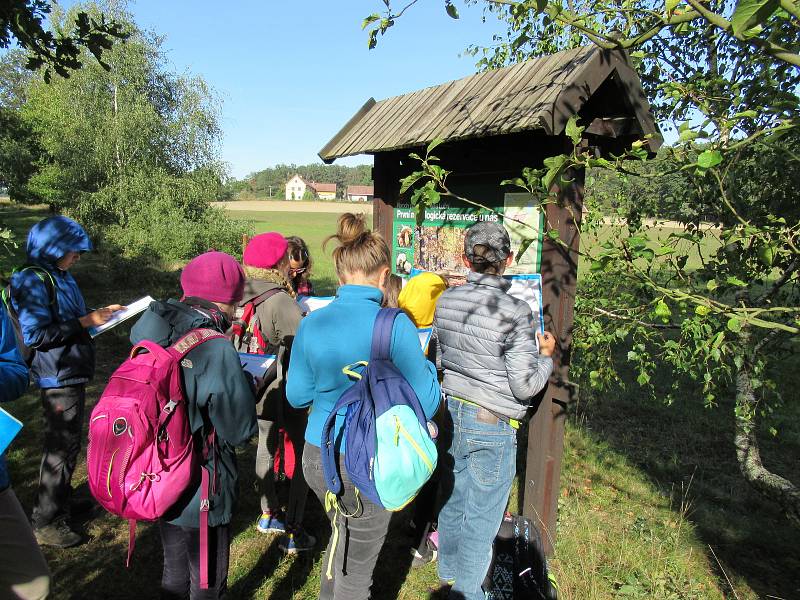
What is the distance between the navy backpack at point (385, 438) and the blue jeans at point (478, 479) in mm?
779

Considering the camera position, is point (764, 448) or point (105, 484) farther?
point (764, 448)

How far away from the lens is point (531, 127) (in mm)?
2670

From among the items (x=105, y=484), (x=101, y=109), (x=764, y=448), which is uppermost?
(x=101, y=109)

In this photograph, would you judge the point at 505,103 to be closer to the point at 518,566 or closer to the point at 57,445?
the point at 518,566

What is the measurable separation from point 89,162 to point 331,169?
130m

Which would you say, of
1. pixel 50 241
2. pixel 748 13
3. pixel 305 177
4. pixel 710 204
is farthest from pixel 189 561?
pixel 305 177

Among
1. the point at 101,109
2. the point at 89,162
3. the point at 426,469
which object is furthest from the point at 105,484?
the point at 101,109

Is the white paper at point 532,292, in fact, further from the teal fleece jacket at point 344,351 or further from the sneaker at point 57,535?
the sneaker at point 57,535

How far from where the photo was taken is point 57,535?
3365mm

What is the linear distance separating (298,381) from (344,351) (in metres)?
0.33

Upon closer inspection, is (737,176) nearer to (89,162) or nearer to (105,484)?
A: (105,484)

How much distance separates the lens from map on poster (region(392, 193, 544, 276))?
3127mm

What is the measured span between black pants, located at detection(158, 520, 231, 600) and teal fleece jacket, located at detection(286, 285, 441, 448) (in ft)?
1.89

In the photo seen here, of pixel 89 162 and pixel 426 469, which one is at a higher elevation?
pixel 89 162
